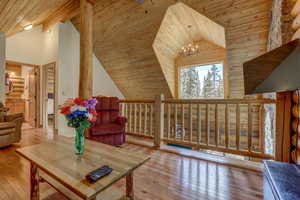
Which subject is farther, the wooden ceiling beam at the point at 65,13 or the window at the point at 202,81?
the window at the point at 202,81

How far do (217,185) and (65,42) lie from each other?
514cm

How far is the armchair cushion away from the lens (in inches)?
114

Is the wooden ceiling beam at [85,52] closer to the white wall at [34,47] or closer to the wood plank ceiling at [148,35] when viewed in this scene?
the wood plank ceiling at [148,35]

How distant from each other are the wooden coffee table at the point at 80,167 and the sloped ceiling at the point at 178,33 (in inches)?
137

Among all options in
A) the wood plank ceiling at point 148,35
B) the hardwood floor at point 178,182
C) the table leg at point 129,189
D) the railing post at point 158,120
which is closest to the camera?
the table leg at point 129,189

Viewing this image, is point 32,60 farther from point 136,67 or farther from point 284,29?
point 284,29

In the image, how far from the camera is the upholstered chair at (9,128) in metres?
3.06

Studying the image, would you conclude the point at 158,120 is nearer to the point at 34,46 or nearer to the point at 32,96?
the point at 32,96

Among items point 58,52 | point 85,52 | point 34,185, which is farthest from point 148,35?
point 34,185

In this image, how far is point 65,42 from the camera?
450 cm

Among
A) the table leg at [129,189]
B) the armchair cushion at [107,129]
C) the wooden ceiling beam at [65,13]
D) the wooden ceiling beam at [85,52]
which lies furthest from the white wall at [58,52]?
the table leg at [129,189]

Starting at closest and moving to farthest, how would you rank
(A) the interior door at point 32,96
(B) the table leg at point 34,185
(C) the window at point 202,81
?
1. (B) the table leg at point 34,185
2. (C) the window at point 202,81
3. (A) the interior door at point 32,96

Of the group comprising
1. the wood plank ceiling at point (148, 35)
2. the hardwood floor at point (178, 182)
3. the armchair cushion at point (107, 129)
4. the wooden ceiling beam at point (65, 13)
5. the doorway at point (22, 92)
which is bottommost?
the hardwood floor at point (178, 182)

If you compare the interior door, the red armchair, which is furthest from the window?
the interior door
